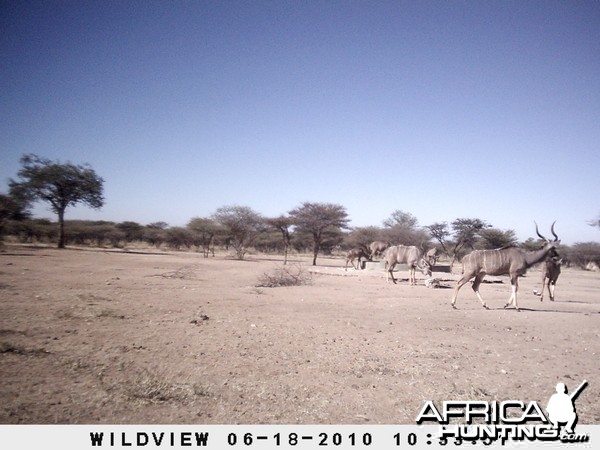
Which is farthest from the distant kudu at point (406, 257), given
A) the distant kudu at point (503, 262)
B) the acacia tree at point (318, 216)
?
the acacia tree at point (318, 216)

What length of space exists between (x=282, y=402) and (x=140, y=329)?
3775mm

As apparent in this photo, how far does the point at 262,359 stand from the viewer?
4.78 meters

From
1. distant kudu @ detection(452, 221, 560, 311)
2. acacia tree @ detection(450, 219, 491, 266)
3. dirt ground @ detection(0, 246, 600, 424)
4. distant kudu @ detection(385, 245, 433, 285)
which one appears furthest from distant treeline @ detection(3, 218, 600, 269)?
dirt ground @ detection(0, 246, 600, 424)

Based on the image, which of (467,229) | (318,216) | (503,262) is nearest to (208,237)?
(318,216)

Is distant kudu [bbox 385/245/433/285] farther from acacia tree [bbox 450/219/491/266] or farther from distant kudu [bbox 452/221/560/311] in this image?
acacia tree [bbox 450/219/491/266]

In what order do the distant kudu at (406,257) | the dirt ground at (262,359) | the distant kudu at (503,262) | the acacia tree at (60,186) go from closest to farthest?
the dirt ground at (262,359), the distant kudu at (503,262), the distant kudu at (406,257), the acacia tree at (60,186)

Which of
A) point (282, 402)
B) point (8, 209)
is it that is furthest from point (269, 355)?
point (8, 209)

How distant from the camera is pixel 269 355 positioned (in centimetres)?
496

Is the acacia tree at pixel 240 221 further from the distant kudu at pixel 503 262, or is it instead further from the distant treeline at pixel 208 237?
the distant kudu at pixel 503 262

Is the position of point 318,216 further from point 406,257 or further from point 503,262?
point 503,262

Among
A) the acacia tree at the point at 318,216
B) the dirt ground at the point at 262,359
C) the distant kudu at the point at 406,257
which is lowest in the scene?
the dirt ground at the point at 262,359

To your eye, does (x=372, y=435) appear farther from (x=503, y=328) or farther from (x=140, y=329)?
(x=503, y=328)

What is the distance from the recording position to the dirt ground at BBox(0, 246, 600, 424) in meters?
3.32

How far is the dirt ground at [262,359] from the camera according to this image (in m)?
3.32
